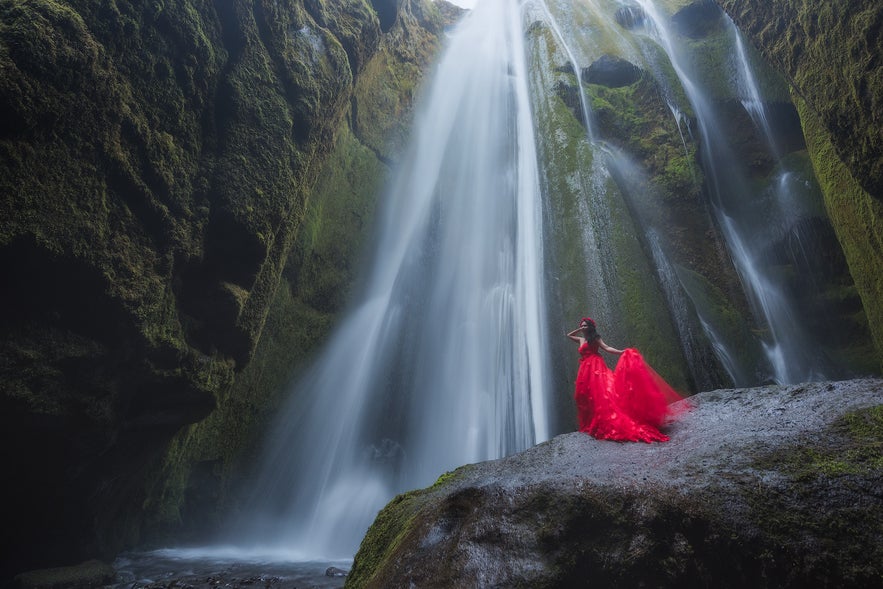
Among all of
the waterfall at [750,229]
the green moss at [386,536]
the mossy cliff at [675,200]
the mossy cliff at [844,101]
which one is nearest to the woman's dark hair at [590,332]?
the mossy cliff at [675,200]

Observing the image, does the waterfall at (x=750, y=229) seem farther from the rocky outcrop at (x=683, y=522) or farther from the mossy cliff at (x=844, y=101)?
the rocky outcrop at (x=683, y=522)

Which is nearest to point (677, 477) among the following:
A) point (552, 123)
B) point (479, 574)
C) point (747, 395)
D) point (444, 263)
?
point (479, 574)

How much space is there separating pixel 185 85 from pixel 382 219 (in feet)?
28.2

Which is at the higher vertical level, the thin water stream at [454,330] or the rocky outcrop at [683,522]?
the thin water stream at [454,330]

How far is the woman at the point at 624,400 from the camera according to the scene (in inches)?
173

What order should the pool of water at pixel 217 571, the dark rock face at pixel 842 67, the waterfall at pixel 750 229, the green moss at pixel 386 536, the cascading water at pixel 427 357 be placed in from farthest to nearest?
1. the waterfall at pixel 750 229
2. the cascading water at pixel 427 357
3. the pool of water at pixel 217 571
4. the dark rock face at pixel 842 67
5. the green moss at pixel 386 536

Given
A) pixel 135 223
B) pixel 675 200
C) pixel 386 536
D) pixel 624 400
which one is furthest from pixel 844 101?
pixel 135 223

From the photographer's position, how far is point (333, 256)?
39.1 feet

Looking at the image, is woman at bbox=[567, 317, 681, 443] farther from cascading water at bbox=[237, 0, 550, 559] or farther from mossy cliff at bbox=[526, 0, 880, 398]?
cascading water at bbox=[237, 0, 550, 559]

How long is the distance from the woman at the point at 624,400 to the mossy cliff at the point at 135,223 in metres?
4.97

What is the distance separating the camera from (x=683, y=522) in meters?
2.12

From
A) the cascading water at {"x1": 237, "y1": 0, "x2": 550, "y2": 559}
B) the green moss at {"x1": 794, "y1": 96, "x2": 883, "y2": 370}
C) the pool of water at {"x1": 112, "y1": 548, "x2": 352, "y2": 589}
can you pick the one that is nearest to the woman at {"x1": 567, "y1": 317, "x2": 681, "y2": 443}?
the cascading water at {"x1": 237, "y1": 0, "x2": 550, "y2": 559}

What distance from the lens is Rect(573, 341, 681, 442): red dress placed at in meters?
4.38

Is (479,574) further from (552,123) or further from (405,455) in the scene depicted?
(552,123)
